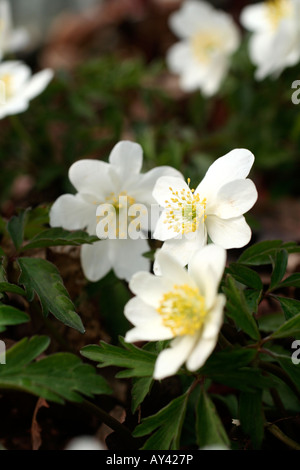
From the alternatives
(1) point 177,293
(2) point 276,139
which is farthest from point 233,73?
(1) point 177,293

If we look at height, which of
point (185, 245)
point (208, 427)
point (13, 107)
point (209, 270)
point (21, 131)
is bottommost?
point (208, 427)

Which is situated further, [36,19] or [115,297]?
[36,19]

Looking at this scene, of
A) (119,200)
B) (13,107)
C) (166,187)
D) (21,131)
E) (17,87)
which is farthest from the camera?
(21,131)

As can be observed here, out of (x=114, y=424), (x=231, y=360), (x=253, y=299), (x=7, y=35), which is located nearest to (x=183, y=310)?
(x=231, y=360)

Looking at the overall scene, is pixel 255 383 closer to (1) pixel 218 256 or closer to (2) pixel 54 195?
(1) pixel 218 256

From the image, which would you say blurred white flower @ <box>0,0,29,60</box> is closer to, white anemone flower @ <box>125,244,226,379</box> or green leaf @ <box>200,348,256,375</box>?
white anemone flower @ <box>125,244,226,379</box>

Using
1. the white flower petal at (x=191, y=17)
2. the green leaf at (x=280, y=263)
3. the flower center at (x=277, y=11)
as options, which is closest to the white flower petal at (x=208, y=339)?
the green leaf at (x=280, y=263)

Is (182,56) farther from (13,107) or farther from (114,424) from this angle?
(114,424)
